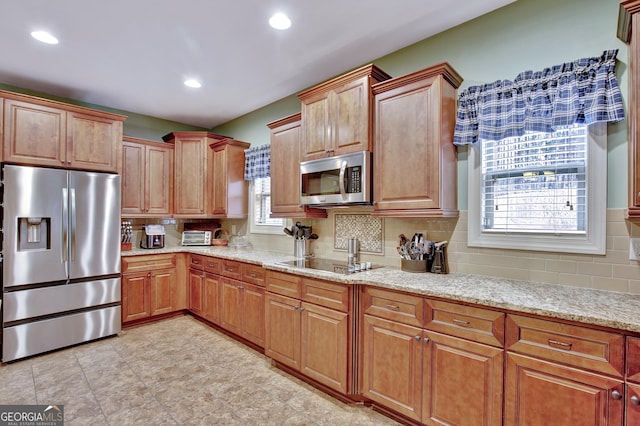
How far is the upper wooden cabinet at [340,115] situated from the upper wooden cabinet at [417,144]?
0.35 ft

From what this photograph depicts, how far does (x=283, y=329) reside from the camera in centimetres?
266

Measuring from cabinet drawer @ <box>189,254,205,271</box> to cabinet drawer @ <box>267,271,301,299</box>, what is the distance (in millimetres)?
1466

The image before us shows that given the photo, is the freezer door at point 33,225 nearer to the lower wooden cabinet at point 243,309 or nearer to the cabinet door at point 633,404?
the lower wooden cabinet at point 243,309

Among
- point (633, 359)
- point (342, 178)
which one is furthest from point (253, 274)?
point (633, 359)

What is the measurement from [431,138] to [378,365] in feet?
5.14

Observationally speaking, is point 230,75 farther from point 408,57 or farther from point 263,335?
point 263,335

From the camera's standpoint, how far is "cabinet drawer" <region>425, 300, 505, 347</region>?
5.43ft

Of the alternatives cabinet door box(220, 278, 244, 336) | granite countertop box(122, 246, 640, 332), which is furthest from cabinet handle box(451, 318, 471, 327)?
cabinet door box(220, 278, 244, 336)

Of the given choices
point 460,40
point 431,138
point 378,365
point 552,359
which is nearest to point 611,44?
point 460,40

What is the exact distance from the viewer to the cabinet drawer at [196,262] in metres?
3.91

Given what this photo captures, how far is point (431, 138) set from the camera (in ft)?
7.24

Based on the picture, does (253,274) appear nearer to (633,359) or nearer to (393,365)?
(393,365)

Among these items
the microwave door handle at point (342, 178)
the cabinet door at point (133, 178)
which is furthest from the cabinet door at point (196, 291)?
the microwave door handle at point (342, 178)

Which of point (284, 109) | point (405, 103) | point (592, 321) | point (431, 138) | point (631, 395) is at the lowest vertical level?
point (631, 395)
